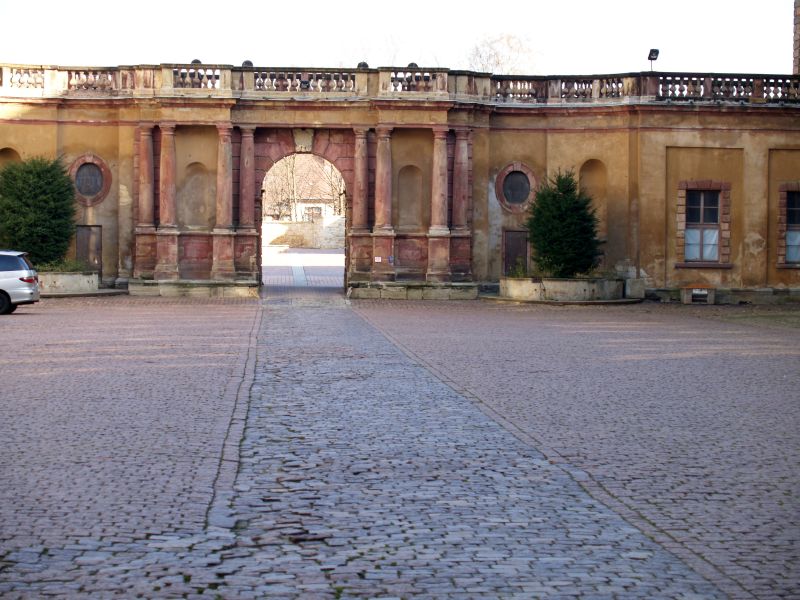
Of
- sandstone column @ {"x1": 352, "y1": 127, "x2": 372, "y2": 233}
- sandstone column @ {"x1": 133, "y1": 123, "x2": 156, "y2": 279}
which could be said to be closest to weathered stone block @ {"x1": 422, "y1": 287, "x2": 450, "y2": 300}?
sandstone column @ {"x1": 352, "y1": 127, "x2": 372, "y2": 233}

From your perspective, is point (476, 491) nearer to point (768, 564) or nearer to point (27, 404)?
point (768, 564)

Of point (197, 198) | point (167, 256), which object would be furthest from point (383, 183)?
point (167, 256)

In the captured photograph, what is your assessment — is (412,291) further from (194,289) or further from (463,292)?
(194,289)

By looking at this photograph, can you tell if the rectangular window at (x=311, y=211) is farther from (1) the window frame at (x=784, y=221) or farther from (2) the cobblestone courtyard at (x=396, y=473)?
(2) the cobblestone courtyard at (x=396, y=473)

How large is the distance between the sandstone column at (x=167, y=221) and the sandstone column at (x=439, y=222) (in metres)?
7.49

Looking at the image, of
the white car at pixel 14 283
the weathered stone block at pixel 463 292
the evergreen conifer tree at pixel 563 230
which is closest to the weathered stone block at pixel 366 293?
the weathered stone block at pixel 463 292

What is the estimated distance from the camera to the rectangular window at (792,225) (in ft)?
120

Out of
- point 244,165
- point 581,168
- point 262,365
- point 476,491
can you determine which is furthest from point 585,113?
point 476,491

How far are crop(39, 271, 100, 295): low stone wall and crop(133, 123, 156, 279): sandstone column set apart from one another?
5.05 ft

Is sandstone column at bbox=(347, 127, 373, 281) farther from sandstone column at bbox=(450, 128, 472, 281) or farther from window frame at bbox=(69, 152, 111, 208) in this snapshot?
window frame at bbox=(69, 152, 111, 208)

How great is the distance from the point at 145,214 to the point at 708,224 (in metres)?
16.7

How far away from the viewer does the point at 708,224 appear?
36.6 m

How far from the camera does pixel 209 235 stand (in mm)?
36438

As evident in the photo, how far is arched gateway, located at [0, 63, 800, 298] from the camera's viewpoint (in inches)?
1415
